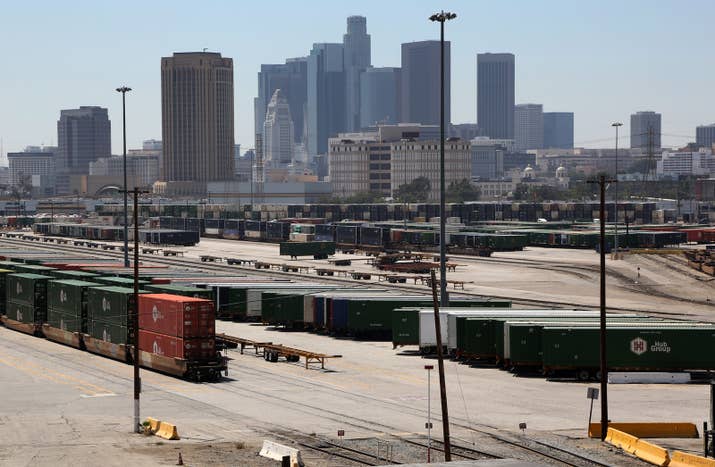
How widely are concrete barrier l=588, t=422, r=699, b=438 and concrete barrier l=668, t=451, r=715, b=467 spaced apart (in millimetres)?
4194

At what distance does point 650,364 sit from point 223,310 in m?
36.8

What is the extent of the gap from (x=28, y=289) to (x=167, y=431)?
121 feet

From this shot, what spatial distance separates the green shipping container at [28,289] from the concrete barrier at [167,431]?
113 ft

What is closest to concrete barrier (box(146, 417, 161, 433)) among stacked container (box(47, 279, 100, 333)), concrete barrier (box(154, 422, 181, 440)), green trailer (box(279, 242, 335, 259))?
concrete barrier (box(154, 422, 181, 440))

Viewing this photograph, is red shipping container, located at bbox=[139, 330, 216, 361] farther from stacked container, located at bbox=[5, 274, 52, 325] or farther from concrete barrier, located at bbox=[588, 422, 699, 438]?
concrete barrier, located at bbox=[588, 422, 699, 438]

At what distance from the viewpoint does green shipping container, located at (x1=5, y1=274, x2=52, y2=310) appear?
82.4m

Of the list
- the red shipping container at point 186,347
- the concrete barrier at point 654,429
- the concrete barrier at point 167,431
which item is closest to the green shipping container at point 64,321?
the red shipping container at point 186,347

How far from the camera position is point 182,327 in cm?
6244

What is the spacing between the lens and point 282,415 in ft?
178

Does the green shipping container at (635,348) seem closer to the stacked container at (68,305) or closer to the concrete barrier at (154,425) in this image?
the concrete barrier at (154,425)

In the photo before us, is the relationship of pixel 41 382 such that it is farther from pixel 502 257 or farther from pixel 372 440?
pixel 502 257

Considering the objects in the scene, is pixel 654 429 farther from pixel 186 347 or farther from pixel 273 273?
pixel 273 273

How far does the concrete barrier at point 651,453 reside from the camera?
44.5 metres

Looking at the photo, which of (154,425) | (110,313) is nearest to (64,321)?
(110,313)
